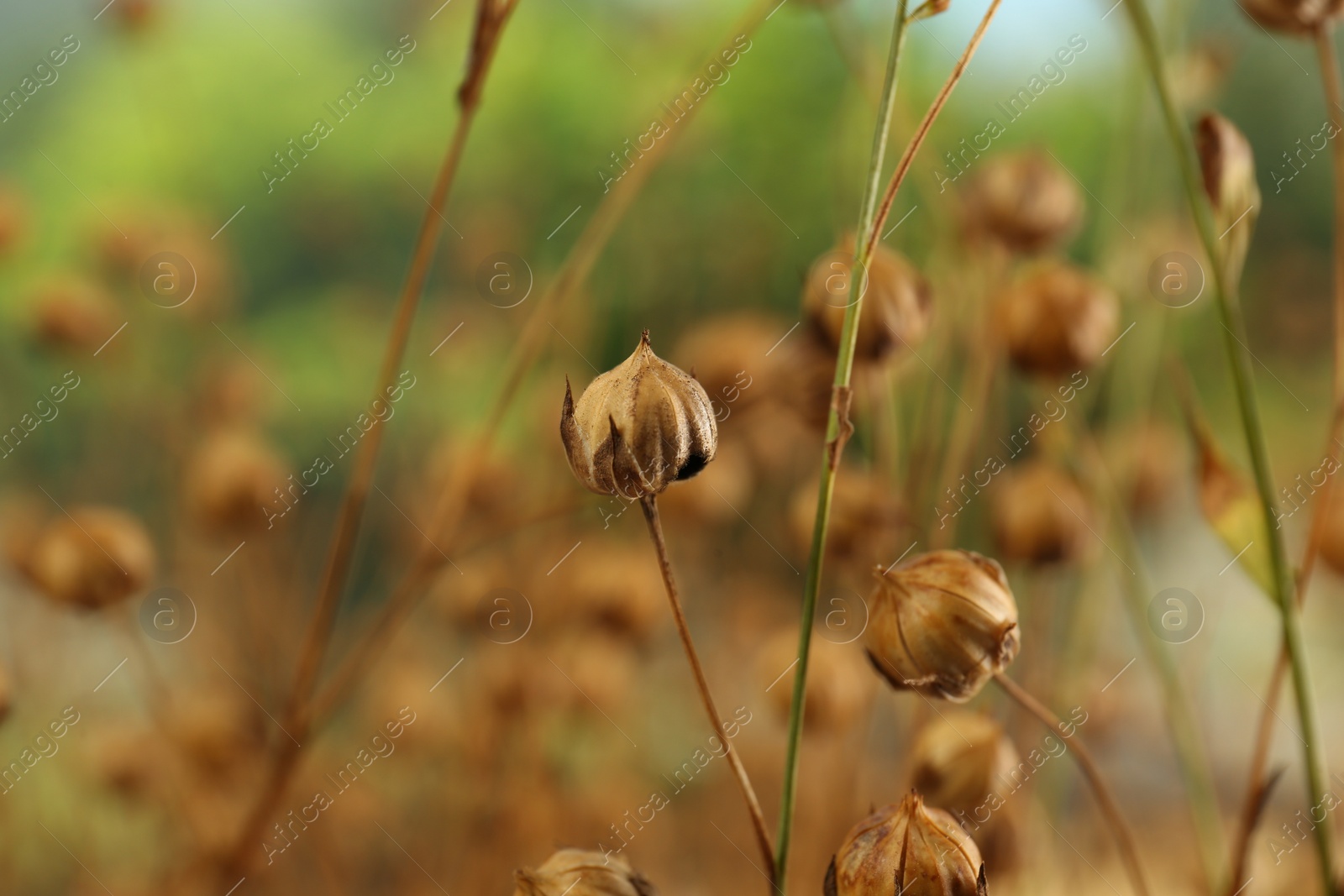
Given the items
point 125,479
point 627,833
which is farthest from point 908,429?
point 125,479

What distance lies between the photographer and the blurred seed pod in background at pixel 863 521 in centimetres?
35

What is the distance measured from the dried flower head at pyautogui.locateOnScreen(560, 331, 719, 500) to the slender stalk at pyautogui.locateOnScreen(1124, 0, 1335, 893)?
0.11 metres

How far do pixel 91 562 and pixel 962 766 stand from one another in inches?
12.6

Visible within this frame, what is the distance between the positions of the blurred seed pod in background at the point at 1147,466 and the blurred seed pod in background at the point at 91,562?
16.1 inches

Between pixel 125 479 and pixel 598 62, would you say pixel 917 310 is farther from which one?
pixel 598 62

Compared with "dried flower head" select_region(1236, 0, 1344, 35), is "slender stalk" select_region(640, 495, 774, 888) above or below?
below

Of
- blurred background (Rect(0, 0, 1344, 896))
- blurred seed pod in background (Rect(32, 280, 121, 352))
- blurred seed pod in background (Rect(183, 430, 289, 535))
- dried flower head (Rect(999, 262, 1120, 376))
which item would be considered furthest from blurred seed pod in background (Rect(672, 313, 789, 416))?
blurred seed pod in background (Rect(32, 280, 121, 352))

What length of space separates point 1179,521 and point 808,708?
960mm

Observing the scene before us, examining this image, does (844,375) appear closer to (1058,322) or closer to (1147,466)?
(1058,322)

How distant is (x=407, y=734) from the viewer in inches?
22.2

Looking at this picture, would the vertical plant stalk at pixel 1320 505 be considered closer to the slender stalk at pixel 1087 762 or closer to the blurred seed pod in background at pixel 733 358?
the slender stalk at pixel 1087 762

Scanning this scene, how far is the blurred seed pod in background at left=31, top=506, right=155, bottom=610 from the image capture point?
1.30ft
